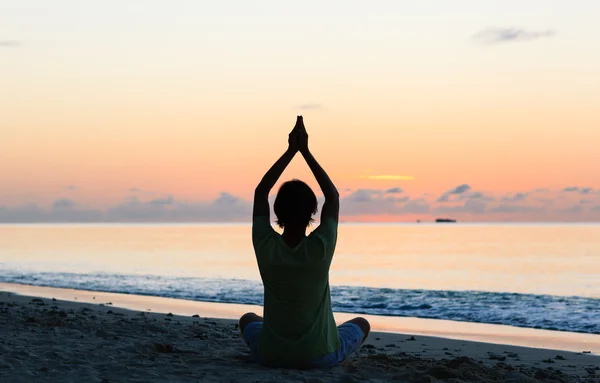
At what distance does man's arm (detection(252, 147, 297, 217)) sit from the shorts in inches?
51.7

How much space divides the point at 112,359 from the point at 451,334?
22.4 ft

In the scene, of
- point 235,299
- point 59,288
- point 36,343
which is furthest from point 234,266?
point 36,343

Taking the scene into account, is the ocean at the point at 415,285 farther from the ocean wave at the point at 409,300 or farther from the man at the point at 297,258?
the man at the point at 297,258

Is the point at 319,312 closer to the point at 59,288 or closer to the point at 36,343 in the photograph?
the point at 36,343

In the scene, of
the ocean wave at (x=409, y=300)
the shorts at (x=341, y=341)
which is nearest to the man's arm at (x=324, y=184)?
the shorts at (x=341, y=341)

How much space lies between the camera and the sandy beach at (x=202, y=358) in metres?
5.66

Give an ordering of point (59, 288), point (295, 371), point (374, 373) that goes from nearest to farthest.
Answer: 1. point (295, 371)
2. point (374, 373)
3. point (59, 288)

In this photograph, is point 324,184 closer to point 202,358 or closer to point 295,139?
point 295,139

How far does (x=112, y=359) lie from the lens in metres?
6.55

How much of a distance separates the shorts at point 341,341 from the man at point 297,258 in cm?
13

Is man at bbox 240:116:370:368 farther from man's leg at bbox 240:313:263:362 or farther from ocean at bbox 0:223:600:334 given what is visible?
ocean at bbox 0:223:600:334

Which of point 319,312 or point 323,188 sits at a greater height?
point 323,188

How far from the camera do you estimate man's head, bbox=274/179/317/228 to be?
5109mm

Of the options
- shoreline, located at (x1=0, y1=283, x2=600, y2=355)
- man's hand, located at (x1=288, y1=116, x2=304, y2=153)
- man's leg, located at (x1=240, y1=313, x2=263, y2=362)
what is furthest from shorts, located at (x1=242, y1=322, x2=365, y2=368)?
shoreline, located at (x1=0, y1=283, x2=600, y2=355)
